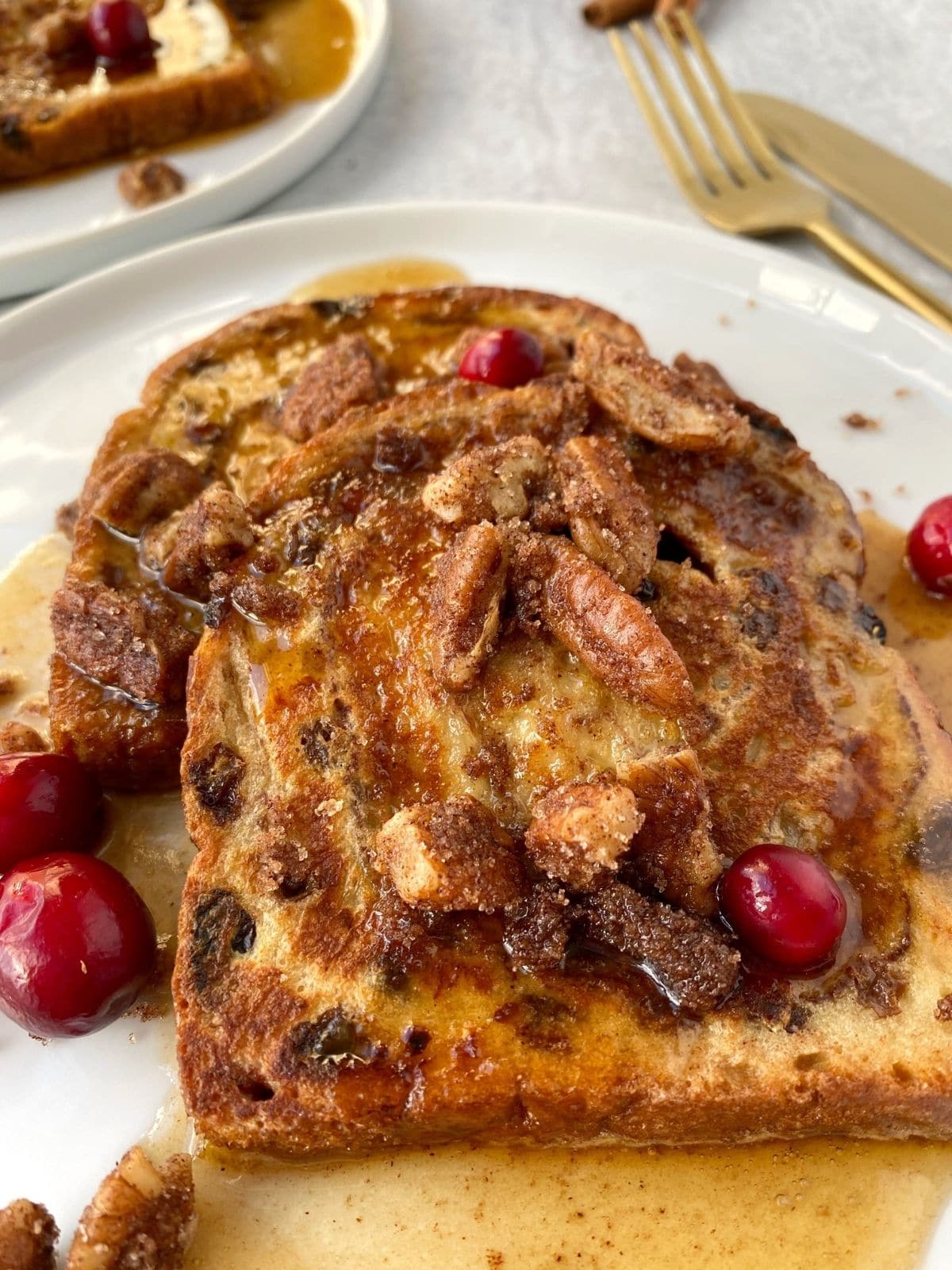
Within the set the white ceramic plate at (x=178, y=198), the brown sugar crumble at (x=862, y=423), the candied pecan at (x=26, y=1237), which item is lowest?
the candied pecan at (x=26, y=1237)

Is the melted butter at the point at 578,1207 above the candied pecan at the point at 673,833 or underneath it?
underneath

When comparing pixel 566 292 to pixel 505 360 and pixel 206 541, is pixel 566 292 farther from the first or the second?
pixel 206 541

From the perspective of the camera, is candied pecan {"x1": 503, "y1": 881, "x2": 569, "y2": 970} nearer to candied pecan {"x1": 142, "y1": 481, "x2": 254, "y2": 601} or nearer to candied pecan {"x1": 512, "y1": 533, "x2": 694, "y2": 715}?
candied pecan {"x1": 512, "y1": 533, "x2": 694, "y2": 715}

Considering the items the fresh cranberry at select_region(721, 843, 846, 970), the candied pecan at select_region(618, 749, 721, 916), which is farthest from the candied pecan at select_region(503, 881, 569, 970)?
the fresh cranberry at select_region(721, 843, 846, 970)

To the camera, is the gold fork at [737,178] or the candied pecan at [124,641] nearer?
the candied pecan at [124,641]

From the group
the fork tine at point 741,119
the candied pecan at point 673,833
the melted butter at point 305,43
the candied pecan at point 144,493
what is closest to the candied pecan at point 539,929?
the candied pecan at point 673,833

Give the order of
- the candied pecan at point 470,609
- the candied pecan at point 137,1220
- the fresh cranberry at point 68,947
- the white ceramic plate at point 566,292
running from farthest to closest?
the white ceramic plate at point 566,292 < the candied pecan at point 470,609 < the fresh cranberry at point 68,947 < the candied pecan at point 137,1220

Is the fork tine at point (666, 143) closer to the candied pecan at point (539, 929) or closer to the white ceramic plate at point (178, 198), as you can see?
the white ceramic plate at point (178, 198)

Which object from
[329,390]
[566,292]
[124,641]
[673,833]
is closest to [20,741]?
[124,641]
